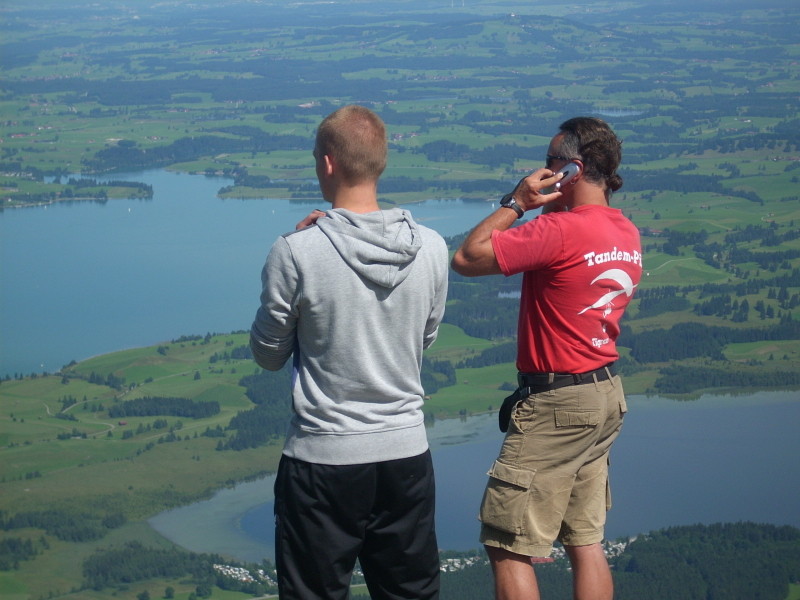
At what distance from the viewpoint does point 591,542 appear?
11.1 ft

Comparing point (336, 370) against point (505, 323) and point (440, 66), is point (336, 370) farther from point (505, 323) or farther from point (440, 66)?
point (440, 66)

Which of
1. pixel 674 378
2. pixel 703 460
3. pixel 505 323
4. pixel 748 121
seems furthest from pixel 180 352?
pixel 748 121

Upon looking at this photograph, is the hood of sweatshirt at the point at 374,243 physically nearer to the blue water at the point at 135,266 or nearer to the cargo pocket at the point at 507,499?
the cargo pocket at the point at 507,499

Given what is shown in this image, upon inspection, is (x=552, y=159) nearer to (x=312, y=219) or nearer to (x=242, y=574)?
(x=312, y=219)

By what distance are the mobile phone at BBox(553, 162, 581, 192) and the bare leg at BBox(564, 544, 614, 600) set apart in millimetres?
1073

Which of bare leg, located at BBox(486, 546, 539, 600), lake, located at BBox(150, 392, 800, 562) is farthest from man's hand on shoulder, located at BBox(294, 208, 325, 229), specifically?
lake, located at BBox(150, 392, 800, 562)

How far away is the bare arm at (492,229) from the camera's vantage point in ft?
10.2

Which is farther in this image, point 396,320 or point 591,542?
point 591,542

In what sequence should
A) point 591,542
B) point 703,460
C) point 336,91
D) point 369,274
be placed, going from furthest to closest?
point 336,91 → point 703,460 → point 591,542 → point 369,274

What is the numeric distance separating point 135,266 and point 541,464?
4821 centimetres

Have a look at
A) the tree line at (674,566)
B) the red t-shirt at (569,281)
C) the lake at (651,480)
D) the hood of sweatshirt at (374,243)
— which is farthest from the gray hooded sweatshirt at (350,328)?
the lake at (651,480)

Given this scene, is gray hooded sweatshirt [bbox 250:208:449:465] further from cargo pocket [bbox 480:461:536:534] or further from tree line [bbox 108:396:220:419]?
tree line [bbox 108:396:220:419]

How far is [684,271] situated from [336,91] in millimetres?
44949

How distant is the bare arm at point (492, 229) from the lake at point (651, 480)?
1546 cm
